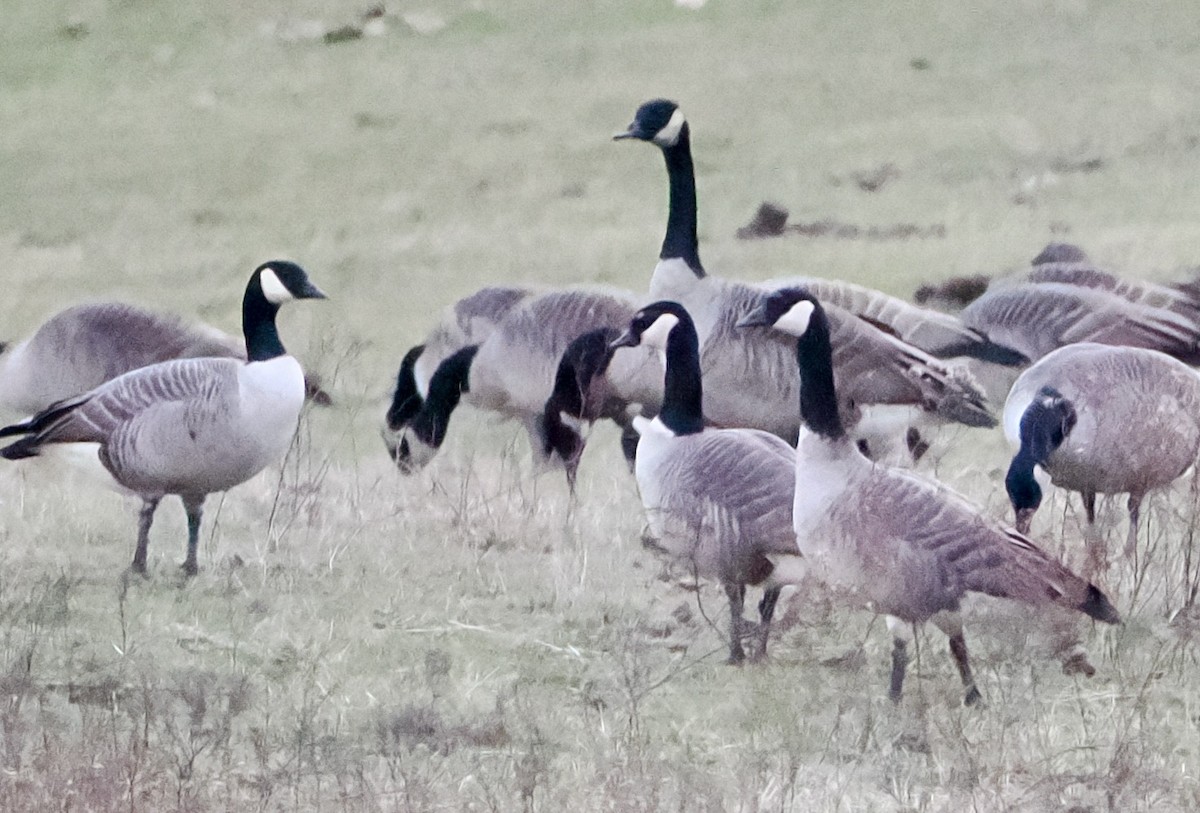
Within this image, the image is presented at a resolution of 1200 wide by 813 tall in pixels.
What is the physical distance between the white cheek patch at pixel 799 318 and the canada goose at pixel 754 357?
197 cm

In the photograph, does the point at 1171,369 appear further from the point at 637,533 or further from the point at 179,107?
the point at 179,107

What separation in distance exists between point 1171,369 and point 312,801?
171 inches

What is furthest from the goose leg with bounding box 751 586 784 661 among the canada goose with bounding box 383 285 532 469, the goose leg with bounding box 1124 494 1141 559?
the canada goose with bounding box 383 285 532 469

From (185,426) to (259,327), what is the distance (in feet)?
2.45

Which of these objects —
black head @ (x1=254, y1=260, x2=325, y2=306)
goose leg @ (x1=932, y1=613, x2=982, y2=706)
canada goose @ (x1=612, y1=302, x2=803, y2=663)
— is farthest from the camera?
black head @ (x1=254, y1=260, x2=325, y2=306)

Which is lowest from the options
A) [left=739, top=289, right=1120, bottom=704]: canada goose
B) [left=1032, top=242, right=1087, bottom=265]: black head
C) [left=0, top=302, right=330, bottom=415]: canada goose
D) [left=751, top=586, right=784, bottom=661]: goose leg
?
[left=1032, top=242, right=1087, bottom=265]: black head

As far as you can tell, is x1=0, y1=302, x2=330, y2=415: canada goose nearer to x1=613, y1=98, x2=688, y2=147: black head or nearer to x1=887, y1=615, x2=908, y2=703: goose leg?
x1=613, y1=98, x2=688, y2=147: black head

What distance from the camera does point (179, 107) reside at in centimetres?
2970

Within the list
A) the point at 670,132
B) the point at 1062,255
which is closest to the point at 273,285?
the point at 670,132

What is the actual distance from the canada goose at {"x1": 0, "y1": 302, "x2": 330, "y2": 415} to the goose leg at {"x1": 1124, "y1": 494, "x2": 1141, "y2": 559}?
468 cm

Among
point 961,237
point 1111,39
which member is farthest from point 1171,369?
point 1111,39

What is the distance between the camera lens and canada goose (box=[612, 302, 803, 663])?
21.7ft

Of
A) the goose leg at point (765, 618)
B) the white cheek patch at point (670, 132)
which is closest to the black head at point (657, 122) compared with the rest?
the white cheek patch at point (670, 132)

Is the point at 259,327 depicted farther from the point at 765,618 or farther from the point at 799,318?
the point at 765,618
